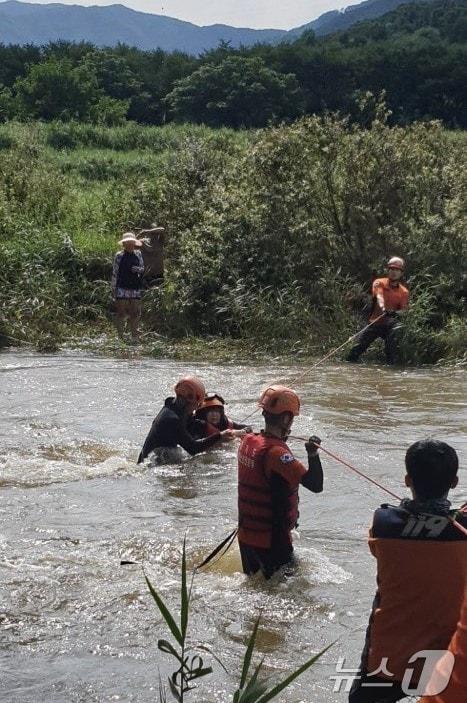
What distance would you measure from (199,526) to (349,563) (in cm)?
129

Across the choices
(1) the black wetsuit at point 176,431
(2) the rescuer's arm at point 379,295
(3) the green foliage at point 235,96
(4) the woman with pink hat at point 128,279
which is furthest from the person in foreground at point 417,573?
(3) the green foliage at point 235,96

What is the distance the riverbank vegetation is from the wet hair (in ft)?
35.2

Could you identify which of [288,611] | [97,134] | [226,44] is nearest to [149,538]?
[288,611]

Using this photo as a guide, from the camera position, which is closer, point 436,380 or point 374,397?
point 374,397

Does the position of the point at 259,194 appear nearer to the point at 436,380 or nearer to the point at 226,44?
the point at 436,380

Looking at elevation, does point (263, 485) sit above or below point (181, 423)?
above

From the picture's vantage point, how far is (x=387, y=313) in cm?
1473

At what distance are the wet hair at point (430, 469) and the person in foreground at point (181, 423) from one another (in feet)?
16.5

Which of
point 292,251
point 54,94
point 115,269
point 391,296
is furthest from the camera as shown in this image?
point 54,94

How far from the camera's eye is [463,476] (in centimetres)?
933

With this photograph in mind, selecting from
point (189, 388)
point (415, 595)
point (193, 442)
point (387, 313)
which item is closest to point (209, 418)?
point (193, 442)

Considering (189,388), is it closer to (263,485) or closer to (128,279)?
(263,485)

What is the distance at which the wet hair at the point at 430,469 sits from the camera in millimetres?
4273

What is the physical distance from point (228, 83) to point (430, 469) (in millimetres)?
37505
